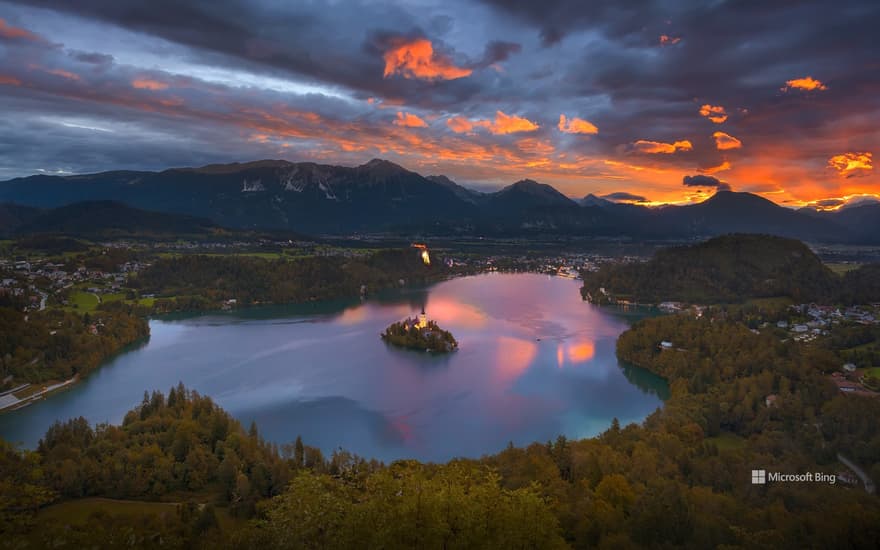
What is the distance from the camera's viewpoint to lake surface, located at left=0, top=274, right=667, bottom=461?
19.2m

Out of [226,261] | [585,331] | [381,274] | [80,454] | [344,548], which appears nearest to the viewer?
[344,548]

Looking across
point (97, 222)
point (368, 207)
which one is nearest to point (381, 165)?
point (368, 207)

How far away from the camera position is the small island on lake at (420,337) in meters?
30.7

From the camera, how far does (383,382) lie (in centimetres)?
2500

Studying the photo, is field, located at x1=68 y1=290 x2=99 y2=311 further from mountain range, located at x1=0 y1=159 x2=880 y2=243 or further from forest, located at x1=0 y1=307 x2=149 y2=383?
mountain range, located at x1=0 y1=159 x2=880 y2=243

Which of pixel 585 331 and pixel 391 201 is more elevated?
pixel 391 201

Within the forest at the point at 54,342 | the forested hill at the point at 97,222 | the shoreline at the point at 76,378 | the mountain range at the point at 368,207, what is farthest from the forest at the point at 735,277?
the mountain range at the point at 368,207

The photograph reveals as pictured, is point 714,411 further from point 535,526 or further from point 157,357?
point 157,357

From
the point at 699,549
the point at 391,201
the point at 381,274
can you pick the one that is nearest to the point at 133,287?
the point at 381,274

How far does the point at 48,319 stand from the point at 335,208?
381ft

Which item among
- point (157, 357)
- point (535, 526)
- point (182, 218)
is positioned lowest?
point (157, 357)

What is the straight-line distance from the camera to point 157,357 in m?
29.2

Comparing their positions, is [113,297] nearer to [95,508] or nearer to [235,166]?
[95,508]

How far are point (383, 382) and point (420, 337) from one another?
676cm
